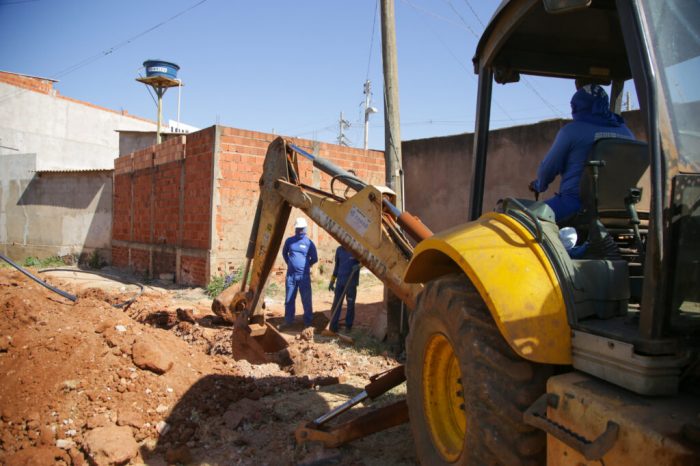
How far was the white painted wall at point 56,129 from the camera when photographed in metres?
26.2

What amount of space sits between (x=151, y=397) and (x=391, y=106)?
5178 millimetres

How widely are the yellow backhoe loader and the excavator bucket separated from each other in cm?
303

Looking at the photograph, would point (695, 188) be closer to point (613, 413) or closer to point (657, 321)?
point (657, 321)

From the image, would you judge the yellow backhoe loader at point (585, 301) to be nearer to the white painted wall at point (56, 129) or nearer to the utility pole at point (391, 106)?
the utility pole at point (391, 106)

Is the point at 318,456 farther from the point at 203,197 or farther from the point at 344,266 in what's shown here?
the point at 203,197

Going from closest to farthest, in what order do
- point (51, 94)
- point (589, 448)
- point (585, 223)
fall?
1. point (589, 448)
2. point (585, 223)
3. point (51, 94)

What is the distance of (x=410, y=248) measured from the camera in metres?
3.86

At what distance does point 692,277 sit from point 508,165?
845 cm

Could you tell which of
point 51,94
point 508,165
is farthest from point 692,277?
point 51,94

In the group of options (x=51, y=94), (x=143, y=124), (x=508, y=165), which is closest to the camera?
(x=508, y=165)

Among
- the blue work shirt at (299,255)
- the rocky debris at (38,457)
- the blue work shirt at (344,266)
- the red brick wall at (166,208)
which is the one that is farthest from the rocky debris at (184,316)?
the rocky debris at (38,457)

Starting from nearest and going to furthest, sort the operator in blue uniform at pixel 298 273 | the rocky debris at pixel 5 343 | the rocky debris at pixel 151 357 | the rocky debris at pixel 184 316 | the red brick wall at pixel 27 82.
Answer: the rocky debris at pixel 151 357
the rocky debris at pixel 5 343
the rocky debris at pixel 184 316
the operator in blue uniform at pixel 298 273
the red brick wall at pixel 27 82

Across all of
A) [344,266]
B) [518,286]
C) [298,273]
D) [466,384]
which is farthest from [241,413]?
[298,273]

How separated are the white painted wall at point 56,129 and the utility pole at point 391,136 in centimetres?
2303
